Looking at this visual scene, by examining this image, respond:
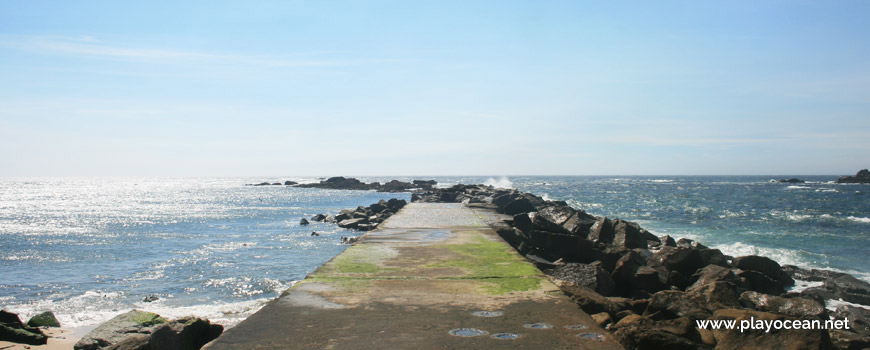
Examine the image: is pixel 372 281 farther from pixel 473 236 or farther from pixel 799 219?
pixel 799 219

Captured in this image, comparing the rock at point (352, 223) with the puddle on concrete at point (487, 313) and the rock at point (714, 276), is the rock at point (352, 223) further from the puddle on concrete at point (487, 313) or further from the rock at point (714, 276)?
the puddle on concrete at point (487, 313)

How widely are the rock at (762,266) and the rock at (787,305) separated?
3.68 m

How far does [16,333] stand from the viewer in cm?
700

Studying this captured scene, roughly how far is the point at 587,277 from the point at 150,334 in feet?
17.3

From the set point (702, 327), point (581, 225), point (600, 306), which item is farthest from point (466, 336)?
point (581, 225)

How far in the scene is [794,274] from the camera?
492 inches

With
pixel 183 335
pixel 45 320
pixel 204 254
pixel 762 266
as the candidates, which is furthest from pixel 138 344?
pixel 204 254

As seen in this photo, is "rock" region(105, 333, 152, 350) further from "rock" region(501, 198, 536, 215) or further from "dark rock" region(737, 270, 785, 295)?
"rock" region(501, 198, 536, 215)

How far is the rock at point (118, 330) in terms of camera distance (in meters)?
6.04

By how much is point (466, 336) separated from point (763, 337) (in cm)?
253

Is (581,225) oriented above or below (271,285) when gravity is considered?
above

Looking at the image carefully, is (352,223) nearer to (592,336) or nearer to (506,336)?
(506,336)

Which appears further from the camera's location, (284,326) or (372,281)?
(372,281)

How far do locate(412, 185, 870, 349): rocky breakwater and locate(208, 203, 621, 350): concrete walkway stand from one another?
0.48m
